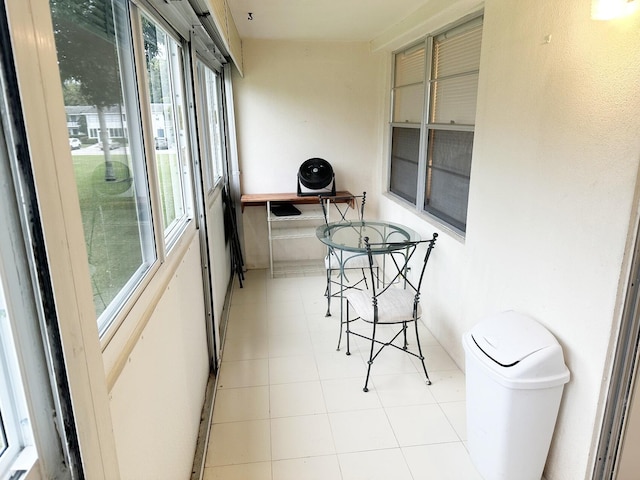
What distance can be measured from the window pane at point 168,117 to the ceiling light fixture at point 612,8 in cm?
166

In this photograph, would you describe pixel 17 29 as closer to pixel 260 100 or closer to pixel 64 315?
pixel 64 315

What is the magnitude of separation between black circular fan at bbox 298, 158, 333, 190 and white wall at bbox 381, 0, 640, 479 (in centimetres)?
214

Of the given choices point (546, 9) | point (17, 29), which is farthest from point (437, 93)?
point (17, 29)

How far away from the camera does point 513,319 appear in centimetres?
190

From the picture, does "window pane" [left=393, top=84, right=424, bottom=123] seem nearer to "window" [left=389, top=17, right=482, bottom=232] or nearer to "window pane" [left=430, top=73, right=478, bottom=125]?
"window" [left=389, top=17, right=482, bottom=232]

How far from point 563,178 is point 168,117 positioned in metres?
1.85

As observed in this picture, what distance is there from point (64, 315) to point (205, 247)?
1.88 metres

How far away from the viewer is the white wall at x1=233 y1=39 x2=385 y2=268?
13.8 ft

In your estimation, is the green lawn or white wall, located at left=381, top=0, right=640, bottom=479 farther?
white wall, located at left=381, top=0, right=640, bottom=479

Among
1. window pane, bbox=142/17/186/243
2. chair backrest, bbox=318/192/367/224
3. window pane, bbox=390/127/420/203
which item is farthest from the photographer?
chair backrest, bbox=318/192/367/224

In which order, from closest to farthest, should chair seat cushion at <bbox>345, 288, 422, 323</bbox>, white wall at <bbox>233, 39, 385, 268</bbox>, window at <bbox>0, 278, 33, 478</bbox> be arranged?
window at <bbox>0, 278, 33, 478</bbox> → chair seat cushion at <bbox>345, 288, 422, 323</bbox> → white wall at <bbox>233, 39, 385, 268</bbox>

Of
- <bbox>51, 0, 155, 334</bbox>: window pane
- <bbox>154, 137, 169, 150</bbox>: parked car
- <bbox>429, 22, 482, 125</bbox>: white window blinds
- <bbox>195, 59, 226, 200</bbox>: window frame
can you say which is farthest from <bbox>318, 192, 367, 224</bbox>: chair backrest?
<bbox>51, 0, 155, 334</bbox>: window pane

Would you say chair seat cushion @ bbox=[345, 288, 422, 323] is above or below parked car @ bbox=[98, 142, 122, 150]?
below

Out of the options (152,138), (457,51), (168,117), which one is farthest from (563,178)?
(168,117)
